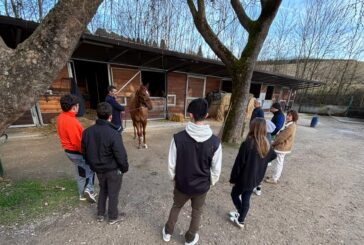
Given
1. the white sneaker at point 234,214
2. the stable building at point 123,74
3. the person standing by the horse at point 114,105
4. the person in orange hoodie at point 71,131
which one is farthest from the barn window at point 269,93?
the person in orange hoodie at point 71,131

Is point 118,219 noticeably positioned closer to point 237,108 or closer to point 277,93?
point 237,108

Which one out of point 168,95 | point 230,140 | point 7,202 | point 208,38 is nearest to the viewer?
point 7,202

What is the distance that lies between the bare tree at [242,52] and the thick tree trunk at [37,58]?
13.1ft

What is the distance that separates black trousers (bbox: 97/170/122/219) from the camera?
202 centimetres

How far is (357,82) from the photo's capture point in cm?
2017

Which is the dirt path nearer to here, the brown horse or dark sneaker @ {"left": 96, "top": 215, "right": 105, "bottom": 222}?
dark sneaker @ {"left": 96, "top": 215, "right": 105, "bottom": 222}

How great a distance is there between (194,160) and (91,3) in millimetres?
2149

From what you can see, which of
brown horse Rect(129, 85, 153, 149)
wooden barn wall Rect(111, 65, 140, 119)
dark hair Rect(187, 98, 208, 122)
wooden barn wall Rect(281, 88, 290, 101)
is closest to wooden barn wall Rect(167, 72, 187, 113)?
wooden barn wall Rect(111, 65, 140, 119)

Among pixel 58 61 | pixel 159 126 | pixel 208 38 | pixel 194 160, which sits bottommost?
pixel 159 126

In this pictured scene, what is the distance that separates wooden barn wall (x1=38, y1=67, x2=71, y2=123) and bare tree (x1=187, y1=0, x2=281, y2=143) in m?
4.79

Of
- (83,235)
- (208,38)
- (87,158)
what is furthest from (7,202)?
(208,38)

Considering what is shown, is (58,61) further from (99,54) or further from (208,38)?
(99,54)

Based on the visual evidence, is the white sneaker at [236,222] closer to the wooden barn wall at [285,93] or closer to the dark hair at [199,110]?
the dark hair at [199,110]

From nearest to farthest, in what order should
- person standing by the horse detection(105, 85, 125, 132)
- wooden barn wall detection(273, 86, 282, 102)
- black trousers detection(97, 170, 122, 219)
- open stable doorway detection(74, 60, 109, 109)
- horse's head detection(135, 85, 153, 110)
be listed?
black trousers detection(97, 170, 122, 219) < person standing by the horse detection(105, 85, 125, 132) < horse's head detection(135, 85, 153, 110) < open stable doorway detection(74, 60, 109, 109) < wooden barn wall detection(273, 86, 282, 102)
